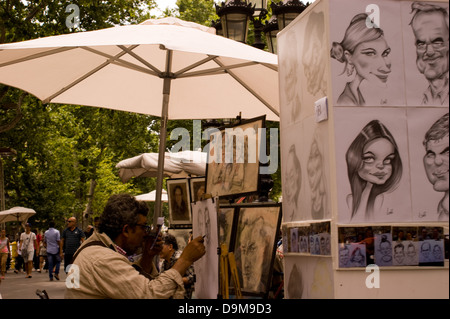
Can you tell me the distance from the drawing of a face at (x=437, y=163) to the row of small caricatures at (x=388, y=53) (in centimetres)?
25

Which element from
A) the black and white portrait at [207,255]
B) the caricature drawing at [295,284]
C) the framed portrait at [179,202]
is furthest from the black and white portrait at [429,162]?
the framed portrait at [179,202]

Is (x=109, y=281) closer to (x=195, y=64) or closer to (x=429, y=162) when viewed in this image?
(x=429, y=162)

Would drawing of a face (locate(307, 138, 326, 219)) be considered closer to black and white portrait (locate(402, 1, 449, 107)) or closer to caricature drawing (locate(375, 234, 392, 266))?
caricature drawing (locate(375, 234, 392, 266))

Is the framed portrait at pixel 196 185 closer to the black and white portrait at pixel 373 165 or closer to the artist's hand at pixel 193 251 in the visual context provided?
the artist's hand at pixel 193 251

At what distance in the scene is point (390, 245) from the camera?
363 centimetres

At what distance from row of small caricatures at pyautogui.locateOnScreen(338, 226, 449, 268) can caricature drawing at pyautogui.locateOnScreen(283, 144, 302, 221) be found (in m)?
0.80

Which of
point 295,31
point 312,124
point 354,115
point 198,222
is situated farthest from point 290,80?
point 198,222

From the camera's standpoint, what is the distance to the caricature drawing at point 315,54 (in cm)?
392

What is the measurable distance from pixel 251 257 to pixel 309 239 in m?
0.90

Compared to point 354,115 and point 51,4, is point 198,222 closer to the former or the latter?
point 354,115

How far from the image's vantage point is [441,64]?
376 centimetres

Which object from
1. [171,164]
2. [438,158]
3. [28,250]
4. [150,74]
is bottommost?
[28,250]

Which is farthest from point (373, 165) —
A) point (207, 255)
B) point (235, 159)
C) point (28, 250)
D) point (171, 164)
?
point (28, 250)
